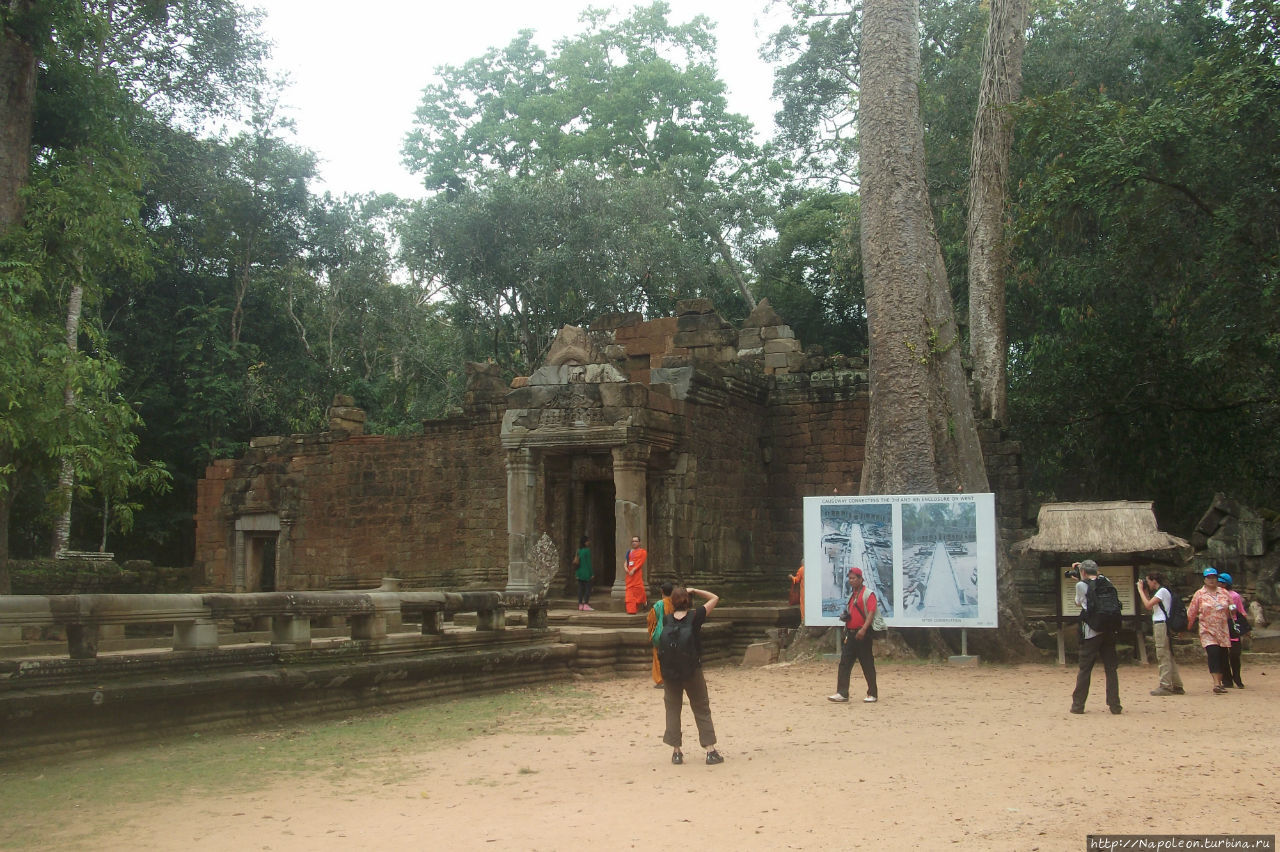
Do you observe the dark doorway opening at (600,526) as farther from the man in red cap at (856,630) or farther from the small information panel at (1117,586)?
the man in red cap at (856,630)

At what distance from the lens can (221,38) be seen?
81.4 feet

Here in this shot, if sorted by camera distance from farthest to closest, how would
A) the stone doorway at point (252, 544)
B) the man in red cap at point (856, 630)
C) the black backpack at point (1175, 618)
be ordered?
the stone doorway at point (252, 544) → the black backpack at point (1175, 618) → the man in red cap at point (856, 630)

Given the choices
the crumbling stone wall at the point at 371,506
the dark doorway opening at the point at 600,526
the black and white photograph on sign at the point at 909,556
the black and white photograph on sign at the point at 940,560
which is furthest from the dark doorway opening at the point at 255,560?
the black and white photograph on sign at the point at 940,560

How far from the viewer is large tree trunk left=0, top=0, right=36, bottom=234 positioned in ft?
43.6

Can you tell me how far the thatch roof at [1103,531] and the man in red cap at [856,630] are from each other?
11.3 ft

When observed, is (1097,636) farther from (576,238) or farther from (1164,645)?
(576,238)

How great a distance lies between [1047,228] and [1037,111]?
1.79 metres

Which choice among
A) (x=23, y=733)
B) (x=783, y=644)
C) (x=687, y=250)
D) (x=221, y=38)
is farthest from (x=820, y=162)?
(x=23, y=733)

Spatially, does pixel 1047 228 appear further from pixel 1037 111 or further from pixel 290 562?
pixel 290 562

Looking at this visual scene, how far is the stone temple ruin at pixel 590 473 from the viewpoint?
14719 millimetres

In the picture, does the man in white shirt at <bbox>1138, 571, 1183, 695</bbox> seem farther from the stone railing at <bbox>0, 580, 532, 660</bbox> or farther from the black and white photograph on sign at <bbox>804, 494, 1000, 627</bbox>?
the stone railing at <bbox>0, 580, 532, 660</bbox>

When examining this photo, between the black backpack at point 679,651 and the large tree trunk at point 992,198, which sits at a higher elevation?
the large tree trunk at point 992,198

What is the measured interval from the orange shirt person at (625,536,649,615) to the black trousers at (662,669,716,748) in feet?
21.1

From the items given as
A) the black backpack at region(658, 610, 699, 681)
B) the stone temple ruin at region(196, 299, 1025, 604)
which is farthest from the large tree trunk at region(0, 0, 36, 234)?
the black backpack at region(658, 610, 699, 681)
